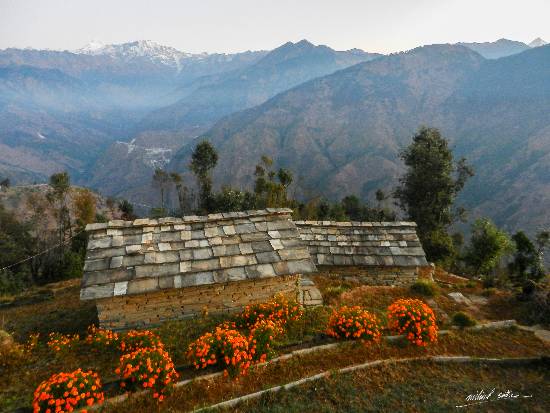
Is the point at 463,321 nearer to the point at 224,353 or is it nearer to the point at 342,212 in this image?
the point at 224,353

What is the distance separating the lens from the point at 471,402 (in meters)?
7.82

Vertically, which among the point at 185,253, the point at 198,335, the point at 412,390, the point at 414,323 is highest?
the point at 185,253

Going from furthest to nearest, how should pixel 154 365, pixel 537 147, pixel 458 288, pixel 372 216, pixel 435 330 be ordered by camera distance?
pixel 537 147, pixel 372 216, pixel 458 288, pixel 435 330, pixel 154 365

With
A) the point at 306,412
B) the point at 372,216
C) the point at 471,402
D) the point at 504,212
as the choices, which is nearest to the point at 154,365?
the point at 306,412

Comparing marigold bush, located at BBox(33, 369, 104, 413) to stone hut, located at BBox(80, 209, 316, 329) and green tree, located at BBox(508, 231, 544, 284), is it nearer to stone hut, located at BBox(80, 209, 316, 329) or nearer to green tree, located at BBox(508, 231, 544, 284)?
stone hut, located at BBox(80, 209, 316, 329)

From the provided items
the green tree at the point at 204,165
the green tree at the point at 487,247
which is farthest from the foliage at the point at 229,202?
the green tree at the point at 487,247

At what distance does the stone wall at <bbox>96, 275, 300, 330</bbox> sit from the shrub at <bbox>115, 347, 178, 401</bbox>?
8.89ft

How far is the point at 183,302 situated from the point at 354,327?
17.2 feet

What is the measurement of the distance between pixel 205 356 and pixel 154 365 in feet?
3.95

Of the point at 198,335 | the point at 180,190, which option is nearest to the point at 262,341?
the point at 198,335

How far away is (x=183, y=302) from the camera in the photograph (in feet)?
34.6

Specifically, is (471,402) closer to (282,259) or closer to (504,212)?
(282,259)

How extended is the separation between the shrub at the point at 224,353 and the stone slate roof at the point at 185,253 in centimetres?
229

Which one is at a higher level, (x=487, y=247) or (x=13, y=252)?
(x=13, y=252)
